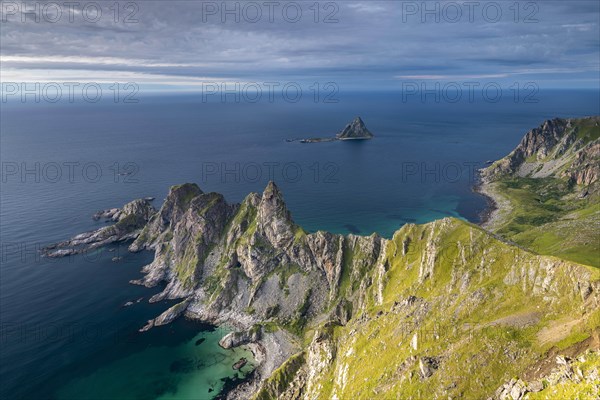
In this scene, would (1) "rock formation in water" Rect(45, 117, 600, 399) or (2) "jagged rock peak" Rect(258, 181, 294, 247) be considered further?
(2) "jagged rock peak" Rect(258, 181, 294, 247)

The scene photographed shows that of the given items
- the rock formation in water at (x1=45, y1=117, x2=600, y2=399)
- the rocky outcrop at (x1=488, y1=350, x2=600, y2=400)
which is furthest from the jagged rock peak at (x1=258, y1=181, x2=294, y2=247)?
the rocky outcrop at (x1=488, y1=350, x2=600, y2=400)

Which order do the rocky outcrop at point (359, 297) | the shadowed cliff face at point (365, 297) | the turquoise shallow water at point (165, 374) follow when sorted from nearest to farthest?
the shadowed cliff face at point (365, 297) < the rocky outcrop at point (359, 297) < the turquoise shallow water at point (165, 374)

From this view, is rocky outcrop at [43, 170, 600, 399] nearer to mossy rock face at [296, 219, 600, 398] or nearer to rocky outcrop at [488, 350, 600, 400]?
mossy rock face at [296, 219, 600, 398]

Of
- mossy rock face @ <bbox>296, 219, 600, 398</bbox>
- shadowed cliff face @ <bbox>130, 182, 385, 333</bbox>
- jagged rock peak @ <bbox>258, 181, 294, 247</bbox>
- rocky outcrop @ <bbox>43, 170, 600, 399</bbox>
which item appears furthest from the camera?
jagged rock peak @ <bbox>258, 181, 294, 247</bbox>

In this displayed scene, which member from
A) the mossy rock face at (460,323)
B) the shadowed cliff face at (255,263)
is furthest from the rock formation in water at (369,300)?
the shadowed cliff face at (255,263)

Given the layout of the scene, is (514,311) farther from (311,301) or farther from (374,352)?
(311,301)

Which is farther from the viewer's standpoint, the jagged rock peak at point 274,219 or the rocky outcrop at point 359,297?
the jagged rock peak at point 274,219

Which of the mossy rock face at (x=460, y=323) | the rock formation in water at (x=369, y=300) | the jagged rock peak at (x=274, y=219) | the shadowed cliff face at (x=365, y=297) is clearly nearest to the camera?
the mossy rock face at (x=460, y=323)

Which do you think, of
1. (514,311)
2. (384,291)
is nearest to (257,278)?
(384,291)

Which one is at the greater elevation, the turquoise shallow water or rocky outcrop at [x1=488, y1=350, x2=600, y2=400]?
rocky outcrop at [x1=488, y1=350, x2=600, y2=400]

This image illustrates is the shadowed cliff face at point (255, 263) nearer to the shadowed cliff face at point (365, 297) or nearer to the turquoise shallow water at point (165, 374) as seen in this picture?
the shadowed cliff face at point (365, 297)

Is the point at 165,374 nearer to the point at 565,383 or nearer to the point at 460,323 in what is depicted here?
the point at 460,323

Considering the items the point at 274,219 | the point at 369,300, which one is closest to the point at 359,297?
the point at 369,300
